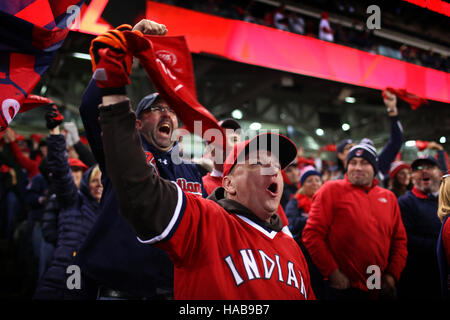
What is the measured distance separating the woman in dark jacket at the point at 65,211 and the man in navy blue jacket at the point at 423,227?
9.28 feet

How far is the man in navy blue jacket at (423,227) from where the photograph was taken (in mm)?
3074

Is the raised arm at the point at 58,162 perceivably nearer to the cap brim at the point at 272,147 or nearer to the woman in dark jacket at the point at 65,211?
the woman in dark jacket at the point at 65,211

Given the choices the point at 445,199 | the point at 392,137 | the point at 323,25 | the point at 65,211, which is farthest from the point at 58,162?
the point at 323,25

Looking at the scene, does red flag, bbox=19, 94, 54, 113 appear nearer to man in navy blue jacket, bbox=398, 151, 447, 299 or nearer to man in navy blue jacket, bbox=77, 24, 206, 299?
man in navy blue jacket, bbox=77, 24, 206, 299

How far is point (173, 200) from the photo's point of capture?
1118 millimetres

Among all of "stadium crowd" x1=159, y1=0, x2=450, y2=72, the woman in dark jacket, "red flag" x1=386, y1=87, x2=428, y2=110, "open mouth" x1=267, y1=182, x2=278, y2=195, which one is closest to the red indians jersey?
"open mouth" x1=267, y1=182, x2=278, y2=195

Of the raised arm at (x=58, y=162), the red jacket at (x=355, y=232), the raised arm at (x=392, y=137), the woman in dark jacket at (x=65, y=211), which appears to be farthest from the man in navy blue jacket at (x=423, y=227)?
the raised arm at (x=58, y=162)

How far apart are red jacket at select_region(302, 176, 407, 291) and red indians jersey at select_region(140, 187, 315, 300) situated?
1.39 m

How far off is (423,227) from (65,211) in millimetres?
3223

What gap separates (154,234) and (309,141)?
52.7 feet

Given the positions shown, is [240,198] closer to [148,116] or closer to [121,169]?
[121,169]

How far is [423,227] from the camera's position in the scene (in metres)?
3.10

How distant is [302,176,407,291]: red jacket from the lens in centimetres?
259
